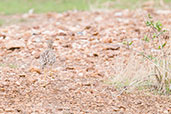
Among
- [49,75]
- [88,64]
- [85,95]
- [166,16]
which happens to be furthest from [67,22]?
[85,95]

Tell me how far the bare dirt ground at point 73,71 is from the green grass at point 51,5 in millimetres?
4385

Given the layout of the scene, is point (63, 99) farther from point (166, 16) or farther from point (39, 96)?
point (166, 16)

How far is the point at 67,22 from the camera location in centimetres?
782

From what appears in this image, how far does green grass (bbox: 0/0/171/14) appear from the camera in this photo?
11.8 metres

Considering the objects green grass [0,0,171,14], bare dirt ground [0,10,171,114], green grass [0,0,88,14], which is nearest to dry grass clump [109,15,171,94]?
bare dirt ground [0,10,171,114]

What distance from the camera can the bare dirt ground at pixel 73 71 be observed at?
3.77 meters

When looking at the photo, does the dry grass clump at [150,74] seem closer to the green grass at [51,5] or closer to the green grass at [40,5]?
the green grass at [51,5]

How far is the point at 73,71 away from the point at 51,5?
8583 millimetres

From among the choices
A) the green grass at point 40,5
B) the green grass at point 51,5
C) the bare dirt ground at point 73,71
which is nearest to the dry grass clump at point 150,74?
the bare dirt ground at point 73,71

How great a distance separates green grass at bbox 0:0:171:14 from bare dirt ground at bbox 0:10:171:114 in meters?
4.38

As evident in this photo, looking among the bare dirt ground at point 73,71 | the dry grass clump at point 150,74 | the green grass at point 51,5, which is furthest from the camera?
the green grass at point 51,5

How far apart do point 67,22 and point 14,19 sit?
2.79 meters

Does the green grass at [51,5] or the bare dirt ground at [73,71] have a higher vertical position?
the green grass at [51,5]

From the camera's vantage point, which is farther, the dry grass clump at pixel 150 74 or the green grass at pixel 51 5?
the green grass at pixel 51 5
